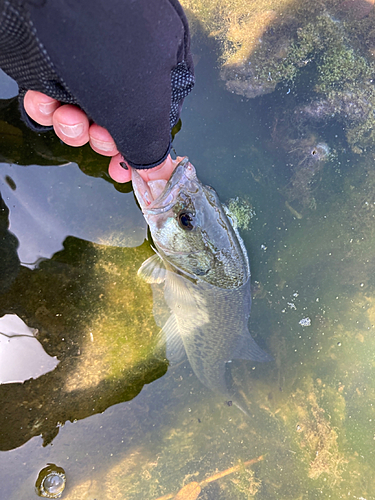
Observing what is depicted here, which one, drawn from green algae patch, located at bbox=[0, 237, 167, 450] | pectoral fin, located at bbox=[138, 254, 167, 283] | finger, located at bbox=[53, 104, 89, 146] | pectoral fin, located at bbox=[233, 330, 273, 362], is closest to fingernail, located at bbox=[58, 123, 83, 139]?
finger, located at bbox=[53, 104, 89, 146]

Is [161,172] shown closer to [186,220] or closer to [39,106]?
[186,220]

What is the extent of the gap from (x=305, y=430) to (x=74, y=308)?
2.22 metres

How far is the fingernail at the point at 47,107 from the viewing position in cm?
163

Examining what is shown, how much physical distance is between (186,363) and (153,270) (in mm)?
844

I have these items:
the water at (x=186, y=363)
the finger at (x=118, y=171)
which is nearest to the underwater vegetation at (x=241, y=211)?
the water at (x=186, y=363)

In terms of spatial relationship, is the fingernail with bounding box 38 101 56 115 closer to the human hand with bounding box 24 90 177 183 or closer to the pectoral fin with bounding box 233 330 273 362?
the human hand with bounding box 24 90 177 183

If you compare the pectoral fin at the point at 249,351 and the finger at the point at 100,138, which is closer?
the finger at the point at 100,138

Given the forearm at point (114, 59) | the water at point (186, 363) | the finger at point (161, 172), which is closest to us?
the forearm at point (114, 59)

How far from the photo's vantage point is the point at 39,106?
5.36 feet

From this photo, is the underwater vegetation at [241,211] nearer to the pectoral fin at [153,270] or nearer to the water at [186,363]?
the water at [186,363]

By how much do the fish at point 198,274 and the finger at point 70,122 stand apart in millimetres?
415

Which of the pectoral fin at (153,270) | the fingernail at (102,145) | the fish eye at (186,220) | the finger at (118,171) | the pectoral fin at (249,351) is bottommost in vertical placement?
the pectoral fin at (249,351)

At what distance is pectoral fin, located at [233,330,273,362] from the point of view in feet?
8.32

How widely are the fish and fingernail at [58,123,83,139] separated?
1.37 ft
